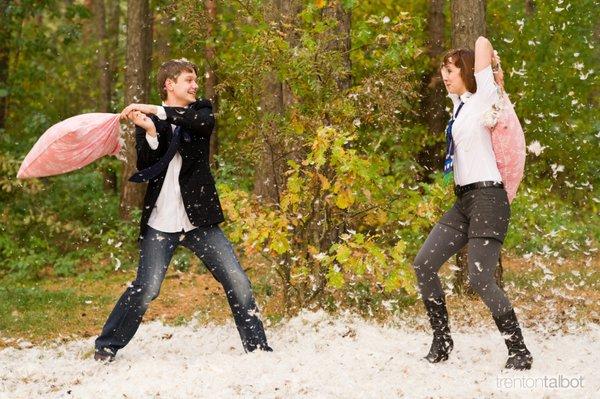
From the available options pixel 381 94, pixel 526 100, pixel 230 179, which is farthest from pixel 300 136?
pixel 526 100

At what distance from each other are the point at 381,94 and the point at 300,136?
754mm

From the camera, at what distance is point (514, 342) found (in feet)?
17.9

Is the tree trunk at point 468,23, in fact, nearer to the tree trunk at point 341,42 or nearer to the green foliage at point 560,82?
the tree trunk at point 341,42

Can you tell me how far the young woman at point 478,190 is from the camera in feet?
17.5

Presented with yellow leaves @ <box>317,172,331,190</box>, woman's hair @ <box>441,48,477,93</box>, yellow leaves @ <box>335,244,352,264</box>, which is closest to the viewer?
woman's hair @ <box>441,48,477,93</box>

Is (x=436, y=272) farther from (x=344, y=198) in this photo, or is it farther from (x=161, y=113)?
(x=161, y=113)

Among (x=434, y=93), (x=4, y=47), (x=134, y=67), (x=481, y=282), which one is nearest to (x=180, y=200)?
(x=481, y=282)

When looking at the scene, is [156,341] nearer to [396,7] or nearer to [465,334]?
[465,334]

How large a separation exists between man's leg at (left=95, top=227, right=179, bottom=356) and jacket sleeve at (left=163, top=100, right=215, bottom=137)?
0.77 meters

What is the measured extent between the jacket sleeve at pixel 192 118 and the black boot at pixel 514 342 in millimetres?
2322

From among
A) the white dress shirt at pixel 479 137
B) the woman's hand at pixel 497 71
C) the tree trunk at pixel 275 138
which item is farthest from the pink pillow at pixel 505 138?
the tree trunk at pixel 275 138

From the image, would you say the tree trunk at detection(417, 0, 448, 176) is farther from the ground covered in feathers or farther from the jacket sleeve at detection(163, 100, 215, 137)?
the jacket sleeve at detection(163, 100, 215, 137)

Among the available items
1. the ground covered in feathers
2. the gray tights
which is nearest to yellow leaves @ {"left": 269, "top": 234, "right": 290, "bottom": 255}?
the ground covered in feathers

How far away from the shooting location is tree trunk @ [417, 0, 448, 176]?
53.8 ft
